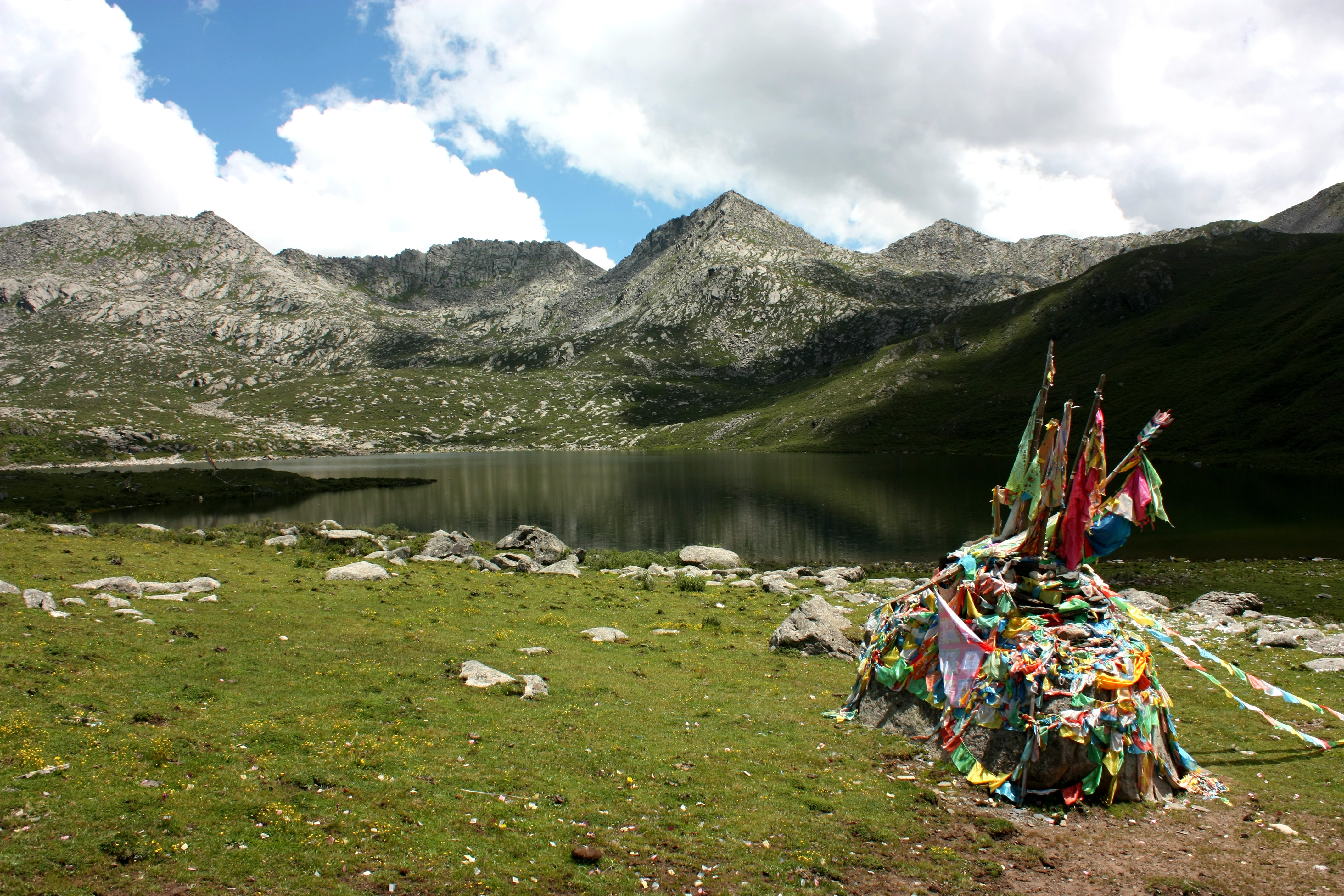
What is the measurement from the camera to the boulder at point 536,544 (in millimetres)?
47656

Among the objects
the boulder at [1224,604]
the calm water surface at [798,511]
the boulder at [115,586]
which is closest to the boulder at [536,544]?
the calm water surface at [798,511]

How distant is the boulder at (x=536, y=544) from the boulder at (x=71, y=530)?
25.5 metres

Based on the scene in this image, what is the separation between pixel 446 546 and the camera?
45.3 meters

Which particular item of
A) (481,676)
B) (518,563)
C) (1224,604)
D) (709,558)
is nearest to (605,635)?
(481,676)

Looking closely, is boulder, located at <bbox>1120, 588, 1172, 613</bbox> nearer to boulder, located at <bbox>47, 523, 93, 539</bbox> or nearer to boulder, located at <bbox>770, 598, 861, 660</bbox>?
boulder, located at <bbox>770, 598, 861, 660</bbox>

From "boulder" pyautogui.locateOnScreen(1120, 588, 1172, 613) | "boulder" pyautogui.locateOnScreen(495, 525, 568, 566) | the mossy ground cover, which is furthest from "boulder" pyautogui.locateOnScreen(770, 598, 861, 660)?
"boulder" pyautogui.locateOnScreen(495, 525, 568, 566)

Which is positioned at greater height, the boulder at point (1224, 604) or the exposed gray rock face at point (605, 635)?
the exposed gray rock face at point (605, 635)

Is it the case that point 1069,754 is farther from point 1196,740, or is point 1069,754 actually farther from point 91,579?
point 91,579

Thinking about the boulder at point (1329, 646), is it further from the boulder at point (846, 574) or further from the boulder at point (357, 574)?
the boulder at point (357, 574)

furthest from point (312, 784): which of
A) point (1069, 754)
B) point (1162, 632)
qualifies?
point (1162, 632)

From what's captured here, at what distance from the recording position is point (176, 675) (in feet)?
50.9

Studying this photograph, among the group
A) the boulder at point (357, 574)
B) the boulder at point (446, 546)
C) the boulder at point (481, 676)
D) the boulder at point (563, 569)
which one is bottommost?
the boulder at point (563, 569)

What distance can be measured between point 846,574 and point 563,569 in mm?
19508

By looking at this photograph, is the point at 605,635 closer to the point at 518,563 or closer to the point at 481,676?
the point at 481,676
